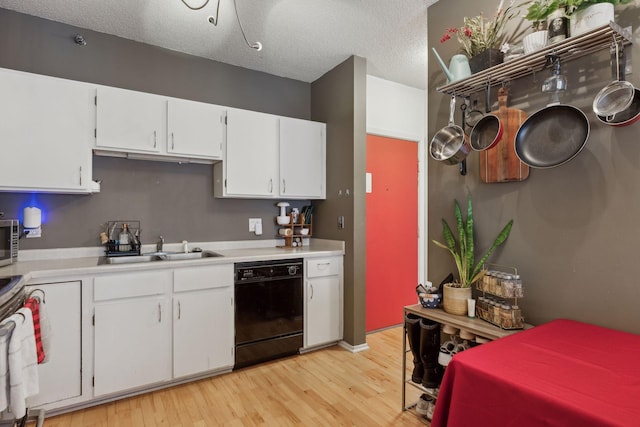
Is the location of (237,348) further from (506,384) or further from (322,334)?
(506,384)

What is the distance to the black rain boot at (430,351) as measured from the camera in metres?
1.90

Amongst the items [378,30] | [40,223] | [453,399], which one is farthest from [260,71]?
[453,399]

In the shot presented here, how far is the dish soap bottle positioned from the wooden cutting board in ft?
8.65

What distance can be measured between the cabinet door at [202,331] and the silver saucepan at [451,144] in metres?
1.81

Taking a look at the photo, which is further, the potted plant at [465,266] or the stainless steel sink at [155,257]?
the stainless steel sink at [155,257]

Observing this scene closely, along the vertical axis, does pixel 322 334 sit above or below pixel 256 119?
below

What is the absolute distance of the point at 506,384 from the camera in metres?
0.99

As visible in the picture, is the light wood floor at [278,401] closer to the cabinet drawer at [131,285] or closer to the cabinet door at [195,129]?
the cabinet drawer at [131,285]

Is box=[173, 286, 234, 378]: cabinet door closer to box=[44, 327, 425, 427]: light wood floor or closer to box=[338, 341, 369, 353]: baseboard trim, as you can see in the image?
box=[44, 327, 425, 427]: light wood floor

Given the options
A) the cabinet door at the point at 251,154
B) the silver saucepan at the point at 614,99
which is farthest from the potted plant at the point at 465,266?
the cabinet door at the point at 251,154

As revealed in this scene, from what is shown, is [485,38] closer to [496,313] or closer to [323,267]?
[496,313]

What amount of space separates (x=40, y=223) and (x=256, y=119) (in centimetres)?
182

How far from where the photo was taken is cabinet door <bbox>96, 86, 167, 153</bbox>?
7.94 ft

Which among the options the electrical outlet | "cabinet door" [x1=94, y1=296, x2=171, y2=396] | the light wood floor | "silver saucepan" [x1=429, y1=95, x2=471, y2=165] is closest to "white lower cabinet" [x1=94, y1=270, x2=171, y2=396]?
"cabinet door" [x1=94, y1=296, x2=171, y2=396]
